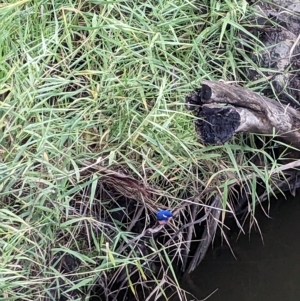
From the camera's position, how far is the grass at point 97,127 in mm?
1463

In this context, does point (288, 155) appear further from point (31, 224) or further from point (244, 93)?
point (31, 224)

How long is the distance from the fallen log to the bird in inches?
9.7

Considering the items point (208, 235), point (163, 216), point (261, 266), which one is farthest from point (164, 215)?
point (261, 266)

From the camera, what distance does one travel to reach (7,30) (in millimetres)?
1669

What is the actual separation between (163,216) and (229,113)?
361mm

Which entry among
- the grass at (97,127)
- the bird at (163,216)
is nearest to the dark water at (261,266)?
the grass at (97,127)

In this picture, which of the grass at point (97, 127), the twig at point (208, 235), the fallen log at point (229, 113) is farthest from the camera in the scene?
the twig at point (208, 235)

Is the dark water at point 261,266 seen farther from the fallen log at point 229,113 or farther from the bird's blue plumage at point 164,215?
the fallen log at point 229,113

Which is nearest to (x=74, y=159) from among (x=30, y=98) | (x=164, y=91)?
(x=30, y=98)

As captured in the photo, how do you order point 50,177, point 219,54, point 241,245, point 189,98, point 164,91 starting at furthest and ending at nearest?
1. point 241,245
2. point 219,54
3. point 164,91
4. point 50,177
5. point 189,98

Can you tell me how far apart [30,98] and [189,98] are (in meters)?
0.45

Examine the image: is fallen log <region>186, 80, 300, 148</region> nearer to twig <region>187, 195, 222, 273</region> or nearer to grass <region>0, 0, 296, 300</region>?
grass <region>0, 0, 296, 300</region>

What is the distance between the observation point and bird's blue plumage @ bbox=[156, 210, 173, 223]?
153cm

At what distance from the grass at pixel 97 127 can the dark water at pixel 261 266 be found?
261mm
